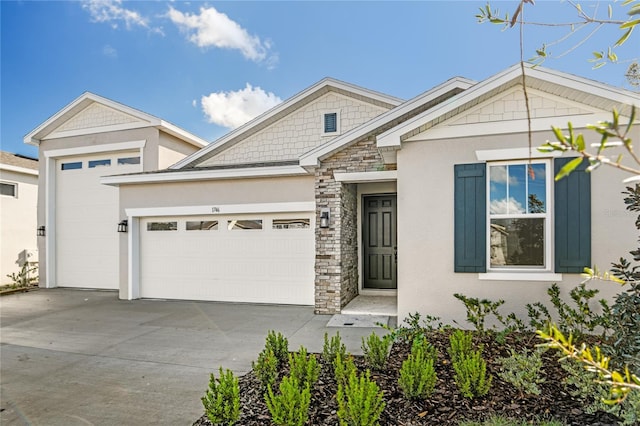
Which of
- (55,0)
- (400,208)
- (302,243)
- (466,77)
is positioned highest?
(55,0)

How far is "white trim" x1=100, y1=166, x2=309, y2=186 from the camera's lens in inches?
319

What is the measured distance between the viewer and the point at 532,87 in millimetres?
5414

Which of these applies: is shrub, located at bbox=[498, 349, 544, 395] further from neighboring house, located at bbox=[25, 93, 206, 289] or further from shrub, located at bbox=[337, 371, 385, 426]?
neighboring house, located at bbox=[25, 93, 206, 289]

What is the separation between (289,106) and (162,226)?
4932 millimetres

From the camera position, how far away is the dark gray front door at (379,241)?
29.3 ft

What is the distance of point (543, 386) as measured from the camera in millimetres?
3584

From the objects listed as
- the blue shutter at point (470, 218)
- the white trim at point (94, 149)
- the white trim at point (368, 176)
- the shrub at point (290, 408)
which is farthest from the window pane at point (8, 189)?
the blue shutter at point (470, 218)

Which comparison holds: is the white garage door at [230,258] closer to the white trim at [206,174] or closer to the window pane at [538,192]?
the white trim at [206,174]

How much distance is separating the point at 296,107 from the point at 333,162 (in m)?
3.67

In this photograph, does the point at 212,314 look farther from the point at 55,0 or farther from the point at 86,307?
the point at 55,0

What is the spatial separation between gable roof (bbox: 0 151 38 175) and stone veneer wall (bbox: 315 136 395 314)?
1207 centimetres

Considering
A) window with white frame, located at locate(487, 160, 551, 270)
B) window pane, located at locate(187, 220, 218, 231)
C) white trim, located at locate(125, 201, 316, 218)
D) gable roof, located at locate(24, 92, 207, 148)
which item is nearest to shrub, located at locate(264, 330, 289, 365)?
window with white frame, located at locate(487, 160, 551, 270)

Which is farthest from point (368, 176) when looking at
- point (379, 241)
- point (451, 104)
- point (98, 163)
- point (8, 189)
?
point (8, 189)

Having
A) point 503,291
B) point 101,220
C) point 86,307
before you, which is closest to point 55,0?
point 101,220
